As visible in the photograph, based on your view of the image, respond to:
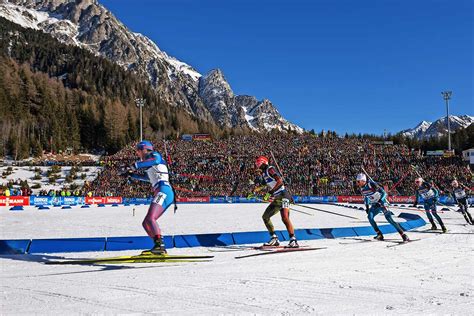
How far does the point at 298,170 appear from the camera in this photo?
4981 cm

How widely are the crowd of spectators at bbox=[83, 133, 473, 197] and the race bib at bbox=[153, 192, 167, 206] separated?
3470cm

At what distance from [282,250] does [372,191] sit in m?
3.89

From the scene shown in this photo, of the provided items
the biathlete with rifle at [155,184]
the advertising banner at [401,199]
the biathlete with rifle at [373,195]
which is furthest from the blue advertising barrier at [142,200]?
the biathlete with rifle at [155,184]

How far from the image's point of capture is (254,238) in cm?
A: 968

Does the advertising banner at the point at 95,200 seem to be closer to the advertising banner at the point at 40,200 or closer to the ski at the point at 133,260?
the advertising banner at the point at 40,200

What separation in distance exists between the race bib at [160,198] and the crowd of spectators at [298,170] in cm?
3470

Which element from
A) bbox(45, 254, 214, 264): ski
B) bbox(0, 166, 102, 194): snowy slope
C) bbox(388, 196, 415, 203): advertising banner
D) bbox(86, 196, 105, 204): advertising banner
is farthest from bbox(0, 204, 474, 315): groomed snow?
bbox(0, 166, 102, 194): snowy slope

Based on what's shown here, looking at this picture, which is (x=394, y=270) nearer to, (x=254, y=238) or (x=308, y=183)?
(x=254, y=238)

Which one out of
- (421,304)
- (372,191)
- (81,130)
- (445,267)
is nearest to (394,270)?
(445,267)

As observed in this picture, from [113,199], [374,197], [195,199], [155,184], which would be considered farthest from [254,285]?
[195,199]

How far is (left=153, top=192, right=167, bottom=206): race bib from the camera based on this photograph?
23.4ft

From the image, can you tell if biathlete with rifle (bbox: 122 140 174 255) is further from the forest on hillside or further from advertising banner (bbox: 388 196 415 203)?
the forest on hillside

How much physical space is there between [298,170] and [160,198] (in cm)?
4370

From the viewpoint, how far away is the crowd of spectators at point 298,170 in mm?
44375
